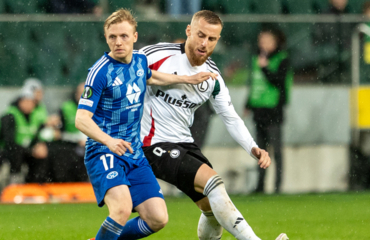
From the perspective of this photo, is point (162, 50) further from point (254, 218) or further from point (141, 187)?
point (254, 218)

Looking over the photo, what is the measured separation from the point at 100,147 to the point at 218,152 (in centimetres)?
468

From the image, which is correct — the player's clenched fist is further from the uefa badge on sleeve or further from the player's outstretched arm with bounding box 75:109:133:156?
the player's outstretched arm with bounding box 75:109:133:156

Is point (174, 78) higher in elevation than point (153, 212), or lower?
higher

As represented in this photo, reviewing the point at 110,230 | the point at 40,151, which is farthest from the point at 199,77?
the point at 40,151

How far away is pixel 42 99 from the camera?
8.61m

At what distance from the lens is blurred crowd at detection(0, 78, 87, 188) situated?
8.31m

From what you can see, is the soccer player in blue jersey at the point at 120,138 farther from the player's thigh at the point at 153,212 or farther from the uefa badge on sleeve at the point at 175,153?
the uefa badge on sleeve at the point at 175,153

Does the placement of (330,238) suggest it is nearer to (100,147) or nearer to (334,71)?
(100,147)

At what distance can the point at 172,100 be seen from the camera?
15.1ft

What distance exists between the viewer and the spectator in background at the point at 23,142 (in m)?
8.33

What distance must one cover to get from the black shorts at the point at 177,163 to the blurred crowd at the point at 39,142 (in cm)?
399

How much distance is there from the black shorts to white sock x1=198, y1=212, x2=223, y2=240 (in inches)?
9.4

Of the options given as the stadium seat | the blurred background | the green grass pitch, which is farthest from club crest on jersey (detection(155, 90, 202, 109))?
the stadium seat

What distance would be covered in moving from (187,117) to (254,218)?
8.23 feet
